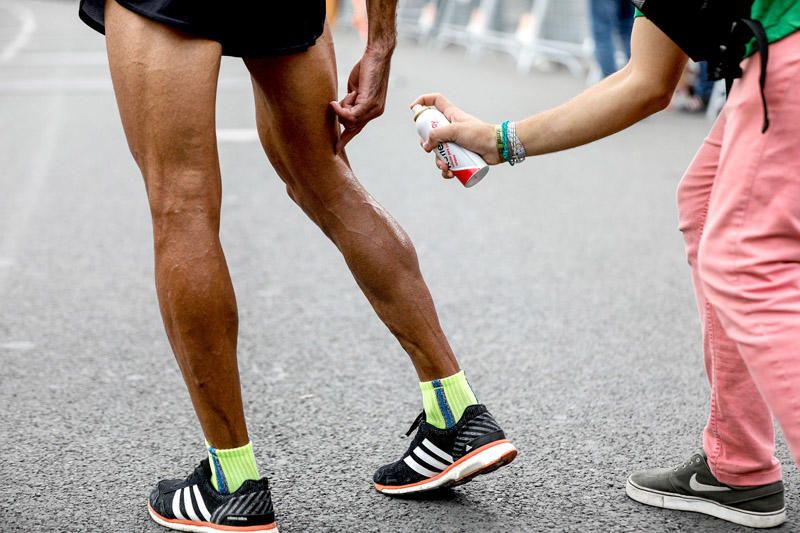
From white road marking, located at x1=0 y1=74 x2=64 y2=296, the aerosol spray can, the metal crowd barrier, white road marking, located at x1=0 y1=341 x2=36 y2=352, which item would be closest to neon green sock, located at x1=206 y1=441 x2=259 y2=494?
the aerosol spray can

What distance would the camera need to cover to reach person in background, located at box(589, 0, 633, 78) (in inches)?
376

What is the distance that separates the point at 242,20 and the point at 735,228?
1.02m

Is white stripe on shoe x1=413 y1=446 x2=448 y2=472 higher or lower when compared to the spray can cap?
lower

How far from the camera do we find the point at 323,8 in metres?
2.46

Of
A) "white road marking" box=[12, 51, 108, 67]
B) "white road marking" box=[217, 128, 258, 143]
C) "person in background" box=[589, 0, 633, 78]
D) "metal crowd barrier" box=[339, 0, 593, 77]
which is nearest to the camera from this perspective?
"white road marking" box=[217, 128, 258, 143]

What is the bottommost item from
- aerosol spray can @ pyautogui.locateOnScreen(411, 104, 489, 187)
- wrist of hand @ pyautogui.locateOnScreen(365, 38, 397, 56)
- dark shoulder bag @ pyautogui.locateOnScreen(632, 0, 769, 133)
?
aerosol spray can @ pyautogui.locateOnScreen(411, 104, 489, 187)

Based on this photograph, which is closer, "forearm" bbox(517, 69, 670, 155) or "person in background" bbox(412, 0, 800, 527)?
"person in background" bbox(412, 0, 800, 527)

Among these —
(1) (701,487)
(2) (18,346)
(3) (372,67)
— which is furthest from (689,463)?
(2) (18,346)

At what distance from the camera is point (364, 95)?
8.09 feet

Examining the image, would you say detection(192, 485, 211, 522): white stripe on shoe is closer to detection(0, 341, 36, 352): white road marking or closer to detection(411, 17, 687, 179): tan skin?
detection(411, 17, 687, 179): tan skin

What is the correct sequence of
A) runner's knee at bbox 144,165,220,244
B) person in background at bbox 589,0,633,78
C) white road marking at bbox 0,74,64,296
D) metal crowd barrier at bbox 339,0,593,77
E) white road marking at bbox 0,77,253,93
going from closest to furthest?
runner's knee at bbox 144,165,220,244 < white road marking at bbox 0,74,64,296 < person in background at bbox 589,0,633,78 < white road marking at bbox 0,77,253,93 < metal crowd barrier at bbox 339,0,593,77

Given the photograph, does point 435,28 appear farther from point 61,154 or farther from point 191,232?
point 191,232

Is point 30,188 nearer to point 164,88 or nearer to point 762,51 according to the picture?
point 164,88

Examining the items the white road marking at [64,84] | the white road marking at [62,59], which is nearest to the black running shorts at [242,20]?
the white road marking at [64,84]
